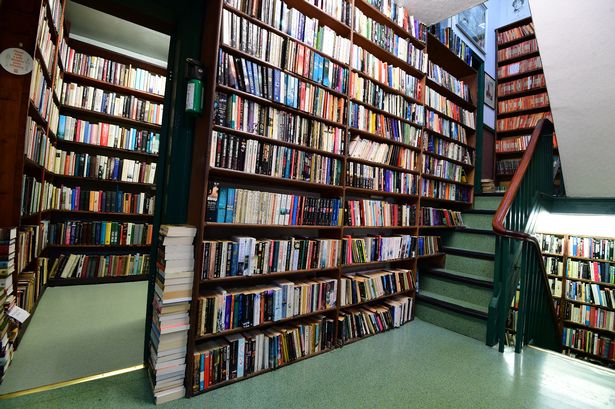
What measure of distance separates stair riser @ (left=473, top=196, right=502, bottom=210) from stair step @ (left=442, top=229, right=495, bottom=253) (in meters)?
0.62

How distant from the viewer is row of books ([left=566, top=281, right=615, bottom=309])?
3.40 metres

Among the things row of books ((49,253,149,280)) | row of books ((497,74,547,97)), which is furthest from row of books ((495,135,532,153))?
row of books ((49,253,149,280))

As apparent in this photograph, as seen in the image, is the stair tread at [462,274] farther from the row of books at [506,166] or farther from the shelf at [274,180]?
the row of books at [506,166]

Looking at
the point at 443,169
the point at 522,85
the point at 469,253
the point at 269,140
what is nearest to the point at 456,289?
the point at 469,253

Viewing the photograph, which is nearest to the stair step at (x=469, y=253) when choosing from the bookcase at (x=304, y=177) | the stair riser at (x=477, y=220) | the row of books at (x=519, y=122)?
the bookcase at (x=304, y=177)

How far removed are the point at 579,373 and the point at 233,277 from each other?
2.58 metres

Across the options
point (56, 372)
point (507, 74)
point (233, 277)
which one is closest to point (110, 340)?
point (56, 372)

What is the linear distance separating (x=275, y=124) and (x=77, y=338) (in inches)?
85.4

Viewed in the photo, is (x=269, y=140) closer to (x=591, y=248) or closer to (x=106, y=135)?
(x=106, y=135)

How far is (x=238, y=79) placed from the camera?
6.13 feet

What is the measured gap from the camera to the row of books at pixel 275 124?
72.2 inches

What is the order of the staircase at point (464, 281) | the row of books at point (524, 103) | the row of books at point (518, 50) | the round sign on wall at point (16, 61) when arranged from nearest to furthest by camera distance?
the round sign on wall at point (16, 61) → the staircase at point (464, 281) → the row of books at point (524, 103) → the row of books at point (518, 50)

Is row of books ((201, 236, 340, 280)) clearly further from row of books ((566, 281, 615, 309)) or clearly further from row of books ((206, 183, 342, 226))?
row of books ((566, 281, 615, 309))

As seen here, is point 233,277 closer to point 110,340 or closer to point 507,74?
point 110,340
